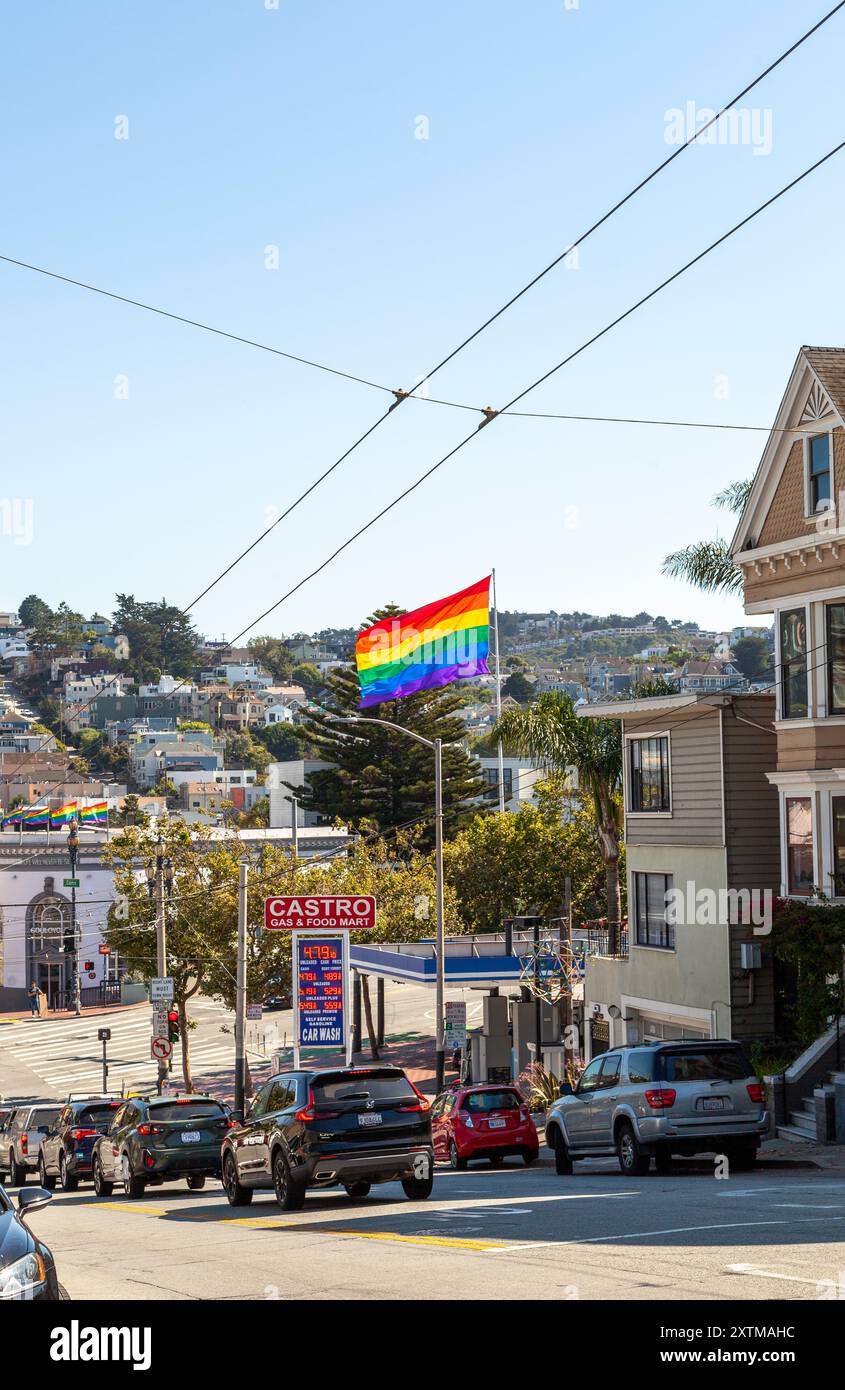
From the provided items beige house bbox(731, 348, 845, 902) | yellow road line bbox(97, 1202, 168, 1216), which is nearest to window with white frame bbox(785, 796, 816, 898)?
beige house bbox(731, 348, 845, 902)

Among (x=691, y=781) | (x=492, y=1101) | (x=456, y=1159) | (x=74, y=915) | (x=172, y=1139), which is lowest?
(x=456, y=1159)

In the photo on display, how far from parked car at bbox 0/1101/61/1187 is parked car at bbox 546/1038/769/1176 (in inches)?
620

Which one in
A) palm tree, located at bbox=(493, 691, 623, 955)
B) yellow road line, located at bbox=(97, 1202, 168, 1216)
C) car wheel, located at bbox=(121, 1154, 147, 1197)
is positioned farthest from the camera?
palm tree, located at bbox=(493, 691, 623, 955)

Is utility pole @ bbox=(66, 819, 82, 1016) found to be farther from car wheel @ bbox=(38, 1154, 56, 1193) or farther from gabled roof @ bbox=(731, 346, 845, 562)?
gabled roof @ bbox=(731, 346, 845, 562)

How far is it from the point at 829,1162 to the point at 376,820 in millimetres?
60074

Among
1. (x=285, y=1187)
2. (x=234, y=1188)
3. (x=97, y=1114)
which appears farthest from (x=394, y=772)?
(x=285, y=1187)

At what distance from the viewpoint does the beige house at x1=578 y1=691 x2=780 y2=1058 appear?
30438 mm

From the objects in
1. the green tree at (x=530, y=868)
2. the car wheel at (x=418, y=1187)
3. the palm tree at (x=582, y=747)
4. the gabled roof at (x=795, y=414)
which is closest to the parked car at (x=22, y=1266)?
the car wheel at (x=418, y=1187)

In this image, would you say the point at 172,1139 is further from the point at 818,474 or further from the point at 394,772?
the point at 394,772

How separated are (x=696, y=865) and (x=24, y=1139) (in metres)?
14.8

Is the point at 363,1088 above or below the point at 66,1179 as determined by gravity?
above

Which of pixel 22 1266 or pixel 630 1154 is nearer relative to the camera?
pixel 22 1266

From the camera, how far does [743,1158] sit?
66.5 feet
